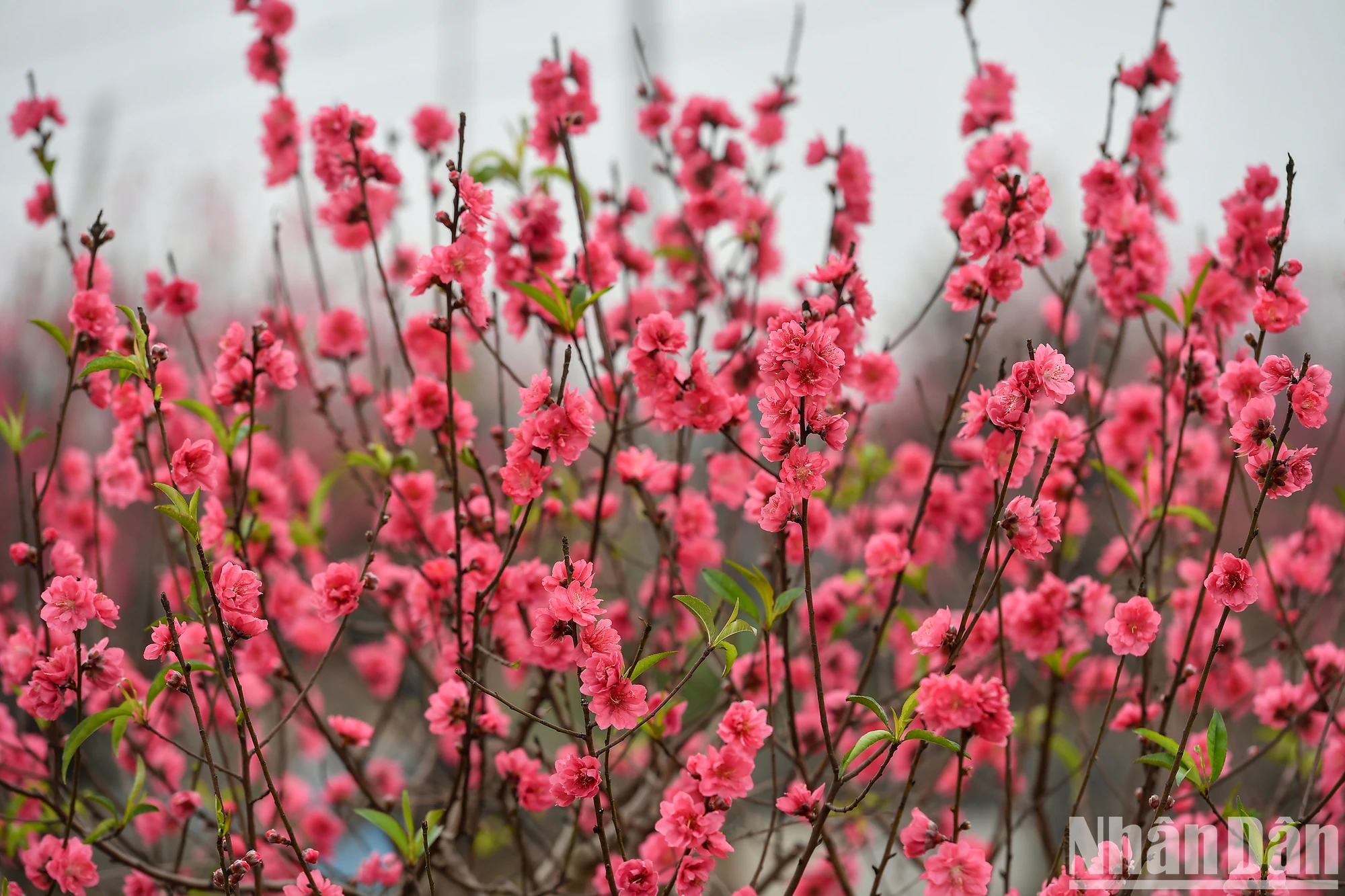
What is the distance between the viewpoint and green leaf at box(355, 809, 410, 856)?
42.5 inches

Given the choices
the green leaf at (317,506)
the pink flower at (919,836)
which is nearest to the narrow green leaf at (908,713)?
the pink flower at (919,836)

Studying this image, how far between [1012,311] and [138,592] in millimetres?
4247

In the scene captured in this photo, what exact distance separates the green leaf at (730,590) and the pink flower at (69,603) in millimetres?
719

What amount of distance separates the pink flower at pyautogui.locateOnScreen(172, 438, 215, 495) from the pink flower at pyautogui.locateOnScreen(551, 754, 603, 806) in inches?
21.8

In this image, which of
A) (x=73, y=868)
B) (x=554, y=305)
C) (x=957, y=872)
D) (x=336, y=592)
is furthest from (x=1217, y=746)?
(x=73, y=868)

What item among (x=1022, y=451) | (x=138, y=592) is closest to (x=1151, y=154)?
(x=1022, y=451)

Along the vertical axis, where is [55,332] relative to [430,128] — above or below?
below

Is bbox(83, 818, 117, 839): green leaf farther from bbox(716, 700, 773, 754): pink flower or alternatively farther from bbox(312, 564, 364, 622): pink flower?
bbox(716, 700, 773, 754): pink flower

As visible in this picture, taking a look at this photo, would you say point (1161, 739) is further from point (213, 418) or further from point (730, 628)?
point (213, 418)

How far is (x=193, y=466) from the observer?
1.09 metres

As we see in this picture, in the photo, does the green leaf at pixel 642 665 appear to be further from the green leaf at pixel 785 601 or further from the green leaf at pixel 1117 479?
the green leaf at pixel 1117 479

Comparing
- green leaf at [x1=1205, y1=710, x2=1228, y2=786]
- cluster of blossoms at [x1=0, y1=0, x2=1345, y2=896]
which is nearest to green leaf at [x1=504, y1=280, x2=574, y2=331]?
cluster of blossoms at [x1=0, y1=0, x2=1345, y2=896]

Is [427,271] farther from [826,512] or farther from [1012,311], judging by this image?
[1012,311]

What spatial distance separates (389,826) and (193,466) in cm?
51
